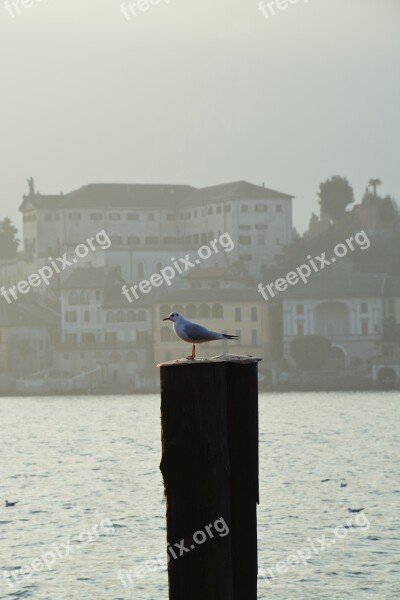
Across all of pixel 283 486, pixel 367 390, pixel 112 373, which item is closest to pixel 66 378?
pixel 112 373

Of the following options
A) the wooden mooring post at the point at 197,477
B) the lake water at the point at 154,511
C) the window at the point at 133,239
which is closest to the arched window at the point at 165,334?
the lake water at the point at 154,511

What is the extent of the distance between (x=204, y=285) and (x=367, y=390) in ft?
48.3

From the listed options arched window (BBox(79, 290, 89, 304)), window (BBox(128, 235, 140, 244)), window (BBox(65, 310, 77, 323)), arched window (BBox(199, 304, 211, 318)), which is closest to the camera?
arched window (BBox(199, 304, 211, 318))

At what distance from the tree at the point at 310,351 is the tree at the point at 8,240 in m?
35.0

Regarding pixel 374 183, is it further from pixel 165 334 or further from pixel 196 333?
pixel 196 333

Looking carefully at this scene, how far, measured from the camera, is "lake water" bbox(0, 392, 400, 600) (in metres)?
19.8

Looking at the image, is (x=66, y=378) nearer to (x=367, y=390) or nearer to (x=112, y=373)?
(x=112, y=373)

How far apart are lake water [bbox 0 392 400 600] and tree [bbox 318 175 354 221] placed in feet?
151

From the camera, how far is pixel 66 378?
91.1 metres

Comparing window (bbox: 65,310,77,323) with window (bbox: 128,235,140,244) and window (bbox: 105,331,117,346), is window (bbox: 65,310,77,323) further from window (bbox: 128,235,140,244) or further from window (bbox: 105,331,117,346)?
window (bbox: 128,235,140,244)

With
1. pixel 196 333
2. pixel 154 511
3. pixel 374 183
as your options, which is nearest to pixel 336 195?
pixel 374 183

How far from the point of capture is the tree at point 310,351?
86.8m

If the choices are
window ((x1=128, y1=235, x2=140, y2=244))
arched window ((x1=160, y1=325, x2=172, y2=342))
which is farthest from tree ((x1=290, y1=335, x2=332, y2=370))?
window ((x1=128, y1=235, x2=140, y2=244))

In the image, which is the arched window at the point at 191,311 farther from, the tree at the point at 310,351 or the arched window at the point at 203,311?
the tree at the point at 310,351
